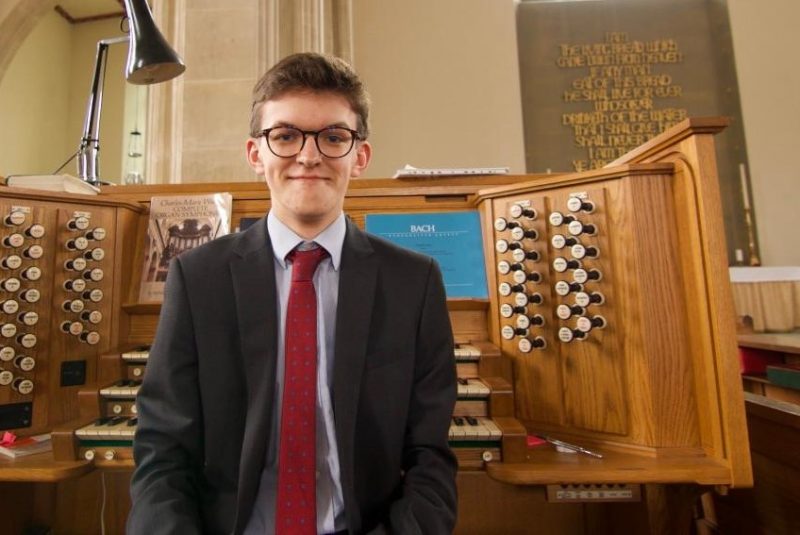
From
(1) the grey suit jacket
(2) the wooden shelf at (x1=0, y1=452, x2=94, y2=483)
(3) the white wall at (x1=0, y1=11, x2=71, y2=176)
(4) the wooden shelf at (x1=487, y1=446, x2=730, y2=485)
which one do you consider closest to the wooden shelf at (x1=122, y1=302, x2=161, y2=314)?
(2) the wooden shelf at (x1=0, y1=452, x2=94, y2=483)

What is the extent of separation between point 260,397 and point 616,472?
3.53ft

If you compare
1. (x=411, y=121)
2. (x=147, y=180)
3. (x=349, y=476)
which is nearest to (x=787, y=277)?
(x=411, y=121)

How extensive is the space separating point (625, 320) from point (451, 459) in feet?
2.81

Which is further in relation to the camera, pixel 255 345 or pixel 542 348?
pixel 542 348

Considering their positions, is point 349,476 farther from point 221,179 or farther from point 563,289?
point 221,179

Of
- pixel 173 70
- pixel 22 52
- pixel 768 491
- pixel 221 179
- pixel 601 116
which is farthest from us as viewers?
pixel 22 52

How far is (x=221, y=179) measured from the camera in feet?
10.1

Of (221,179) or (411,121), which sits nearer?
(221,179)

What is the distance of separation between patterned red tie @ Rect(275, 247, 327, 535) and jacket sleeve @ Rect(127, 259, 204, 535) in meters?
0.20

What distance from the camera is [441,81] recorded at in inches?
177

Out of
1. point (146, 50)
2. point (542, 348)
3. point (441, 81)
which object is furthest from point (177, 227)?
point (441, 81)

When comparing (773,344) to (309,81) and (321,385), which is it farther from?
(309,81)

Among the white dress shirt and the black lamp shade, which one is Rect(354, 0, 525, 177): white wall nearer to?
the black lamp shade

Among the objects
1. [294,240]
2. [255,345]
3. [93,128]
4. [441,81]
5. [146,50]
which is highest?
[441,81]
